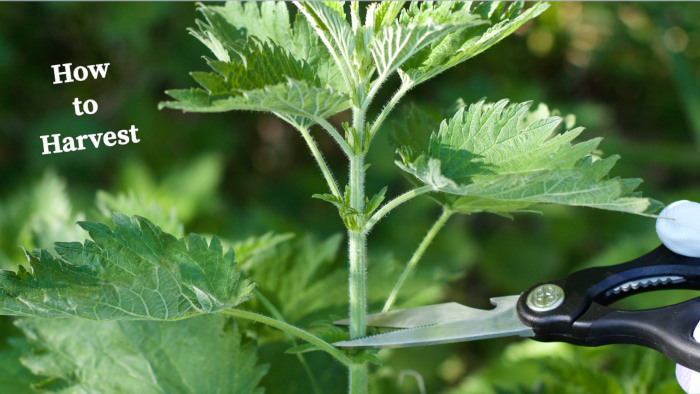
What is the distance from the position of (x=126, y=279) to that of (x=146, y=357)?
0.80 feet

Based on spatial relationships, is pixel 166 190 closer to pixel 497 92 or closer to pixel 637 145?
pixel 497 92

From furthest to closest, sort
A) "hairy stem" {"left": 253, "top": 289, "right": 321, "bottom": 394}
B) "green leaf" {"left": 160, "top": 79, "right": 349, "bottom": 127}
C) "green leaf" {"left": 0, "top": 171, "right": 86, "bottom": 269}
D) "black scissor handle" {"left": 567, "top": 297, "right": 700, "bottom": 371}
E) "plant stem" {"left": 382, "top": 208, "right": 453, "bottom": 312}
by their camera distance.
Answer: "green leaf" {"left": 0, "top": 171, "right": 86, "bottom": 269}, "hairy stem" {"left": 253, "top": 289, "right": 321, "bottom": 394}, "plant stem" {"left": 382, "top": 208, "right": 453, "bottom": 312}, "black scissor handle" {"left": 567, "top": 297, "right": 700, "bottom": 371}, "green leaf" {"left": 160, "top": 79, "right": 349, "bottom": 127}

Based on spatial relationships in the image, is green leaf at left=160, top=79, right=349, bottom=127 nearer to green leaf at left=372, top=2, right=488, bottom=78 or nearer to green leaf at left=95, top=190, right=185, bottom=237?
green leaf at left=372, top=2, right=488, bottom=78

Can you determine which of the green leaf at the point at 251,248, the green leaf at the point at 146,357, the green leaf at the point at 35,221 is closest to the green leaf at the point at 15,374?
the green leaf at the point at 146,357

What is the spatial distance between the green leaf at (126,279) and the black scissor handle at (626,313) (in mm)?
354

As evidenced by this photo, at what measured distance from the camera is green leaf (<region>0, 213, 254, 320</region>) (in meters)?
0.64

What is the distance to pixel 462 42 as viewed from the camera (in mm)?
757

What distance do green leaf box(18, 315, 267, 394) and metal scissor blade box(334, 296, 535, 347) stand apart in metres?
0.20

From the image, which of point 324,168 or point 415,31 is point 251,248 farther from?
point 415,31

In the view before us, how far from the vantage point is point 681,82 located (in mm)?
2096

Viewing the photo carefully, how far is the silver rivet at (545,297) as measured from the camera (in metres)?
0.79

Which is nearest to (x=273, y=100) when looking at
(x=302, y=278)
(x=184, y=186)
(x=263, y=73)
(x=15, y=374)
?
(x=263, y=73)

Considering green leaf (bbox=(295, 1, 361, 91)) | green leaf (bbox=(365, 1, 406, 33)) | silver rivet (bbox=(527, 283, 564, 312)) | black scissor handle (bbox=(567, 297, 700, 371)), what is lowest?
black scissor handle (bbox=(567, 297, 700, 371))

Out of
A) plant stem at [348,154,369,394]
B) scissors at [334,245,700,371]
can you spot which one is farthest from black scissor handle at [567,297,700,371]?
plant stem at [348,154,369,394]
